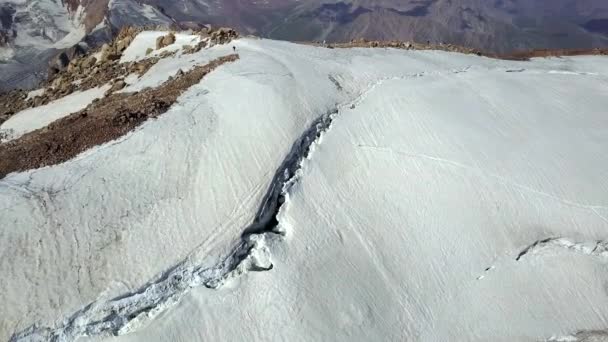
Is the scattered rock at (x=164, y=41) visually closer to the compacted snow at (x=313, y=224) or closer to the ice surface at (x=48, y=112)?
the ice surface at (x=48, y=112)

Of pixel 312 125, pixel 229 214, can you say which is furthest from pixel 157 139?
pixel 312 125

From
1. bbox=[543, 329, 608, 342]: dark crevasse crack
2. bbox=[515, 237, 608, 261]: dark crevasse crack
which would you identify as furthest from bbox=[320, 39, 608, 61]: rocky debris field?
bbox=[543, 329, 608, 342]: dark crevasse crack

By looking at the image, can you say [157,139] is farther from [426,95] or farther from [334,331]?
[426,95]

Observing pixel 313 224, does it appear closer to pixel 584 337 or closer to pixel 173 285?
Answer: pixel 173 285

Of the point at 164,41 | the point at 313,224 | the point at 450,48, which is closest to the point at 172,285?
the point at 313,224

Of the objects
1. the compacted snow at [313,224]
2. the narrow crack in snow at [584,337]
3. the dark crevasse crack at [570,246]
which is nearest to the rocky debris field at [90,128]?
the compacted snow at [313,224]
